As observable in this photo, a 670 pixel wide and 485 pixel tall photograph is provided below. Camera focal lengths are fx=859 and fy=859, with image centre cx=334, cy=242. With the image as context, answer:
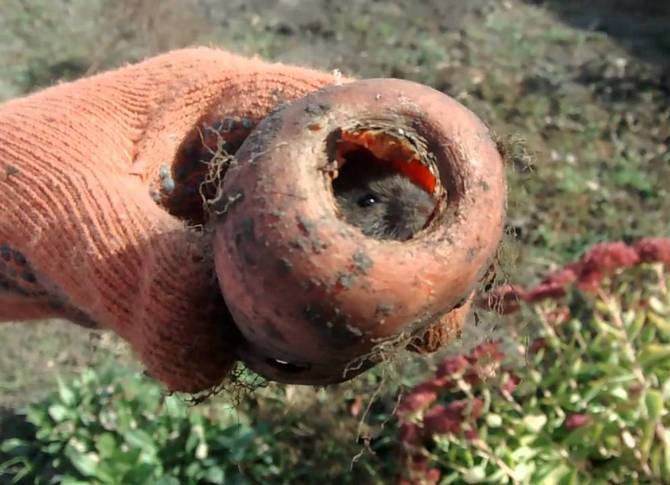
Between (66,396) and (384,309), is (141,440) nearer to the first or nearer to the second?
(66,396)

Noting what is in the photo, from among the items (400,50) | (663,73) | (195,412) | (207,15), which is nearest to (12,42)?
(207,15)

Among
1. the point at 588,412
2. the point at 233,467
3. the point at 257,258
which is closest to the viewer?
the point at 257,258

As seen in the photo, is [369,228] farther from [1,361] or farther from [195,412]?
[1,361]

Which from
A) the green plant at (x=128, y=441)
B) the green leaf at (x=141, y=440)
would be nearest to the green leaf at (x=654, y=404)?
the green plant at (x=128, y=441)

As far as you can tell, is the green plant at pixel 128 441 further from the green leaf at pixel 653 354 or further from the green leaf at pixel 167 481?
the green leaf at pixel 653 354

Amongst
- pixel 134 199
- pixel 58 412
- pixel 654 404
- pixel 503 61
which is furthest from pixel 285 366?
pixel 503 61

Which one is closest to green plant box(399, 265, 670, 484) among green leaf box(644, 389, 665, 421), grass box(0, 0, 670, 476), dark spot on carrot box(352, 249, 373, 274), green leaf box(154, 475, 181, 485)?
green leaf box(644, 389, 665, 421)

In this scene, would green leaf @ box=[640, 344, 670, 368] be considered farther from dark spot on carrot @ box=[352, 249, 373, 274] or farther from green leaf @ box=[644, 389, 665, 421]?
dark spot on carrot @ box=[352, 249, 373, 274]
